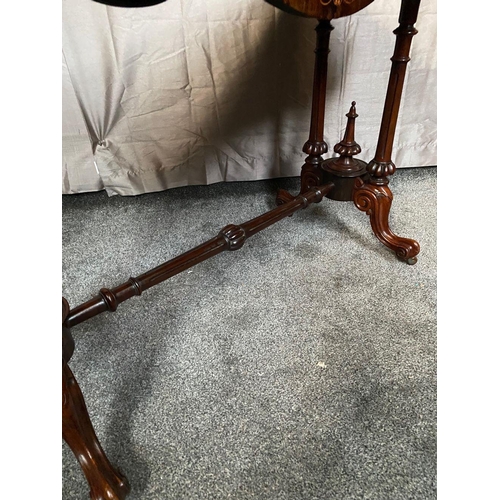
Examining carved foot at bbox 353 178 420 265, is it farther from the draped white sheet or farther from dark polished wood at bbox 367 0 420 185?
the draped white sheet

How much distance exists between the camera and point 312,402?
2.10 ft

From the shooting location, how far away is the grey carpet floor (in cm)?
55

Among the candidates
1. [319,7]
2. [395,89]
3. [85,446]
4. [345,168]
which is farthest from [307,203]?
[85,446]

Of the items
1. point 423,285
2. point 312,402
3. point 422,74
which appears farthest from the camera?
point 422,74

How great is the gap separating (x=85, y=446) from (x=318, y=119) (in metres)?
0.94

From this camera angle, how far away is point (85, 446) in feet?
1.63

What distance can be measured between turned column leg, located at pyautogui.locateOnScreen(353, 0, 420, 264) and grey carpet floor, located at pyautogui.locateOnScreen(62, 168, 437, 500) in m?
0.05

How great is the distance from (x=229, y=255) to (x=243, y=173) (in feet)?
1.44

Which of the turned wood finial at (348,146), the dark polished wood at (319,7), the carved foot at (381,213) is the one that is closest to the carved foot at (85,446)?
the dark polished wood at (319,7)

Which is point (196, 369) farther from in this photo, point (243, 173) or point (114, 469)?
point (243, 173)

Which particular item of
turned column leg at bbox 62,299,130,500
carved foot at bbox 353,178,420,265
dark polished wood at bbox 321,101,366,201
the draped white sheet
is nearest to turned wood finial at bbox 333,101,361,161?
dark polished wood at bbox 321,101,366,201

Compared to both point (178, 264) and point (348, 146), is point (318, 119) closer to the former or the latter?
point (348, 146)

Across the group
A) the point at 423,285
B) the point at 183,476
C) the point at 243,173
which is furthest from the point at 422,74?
the point at 183,476

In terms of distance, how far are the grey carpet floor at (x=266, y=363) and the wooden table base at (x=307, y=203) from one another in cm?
6
